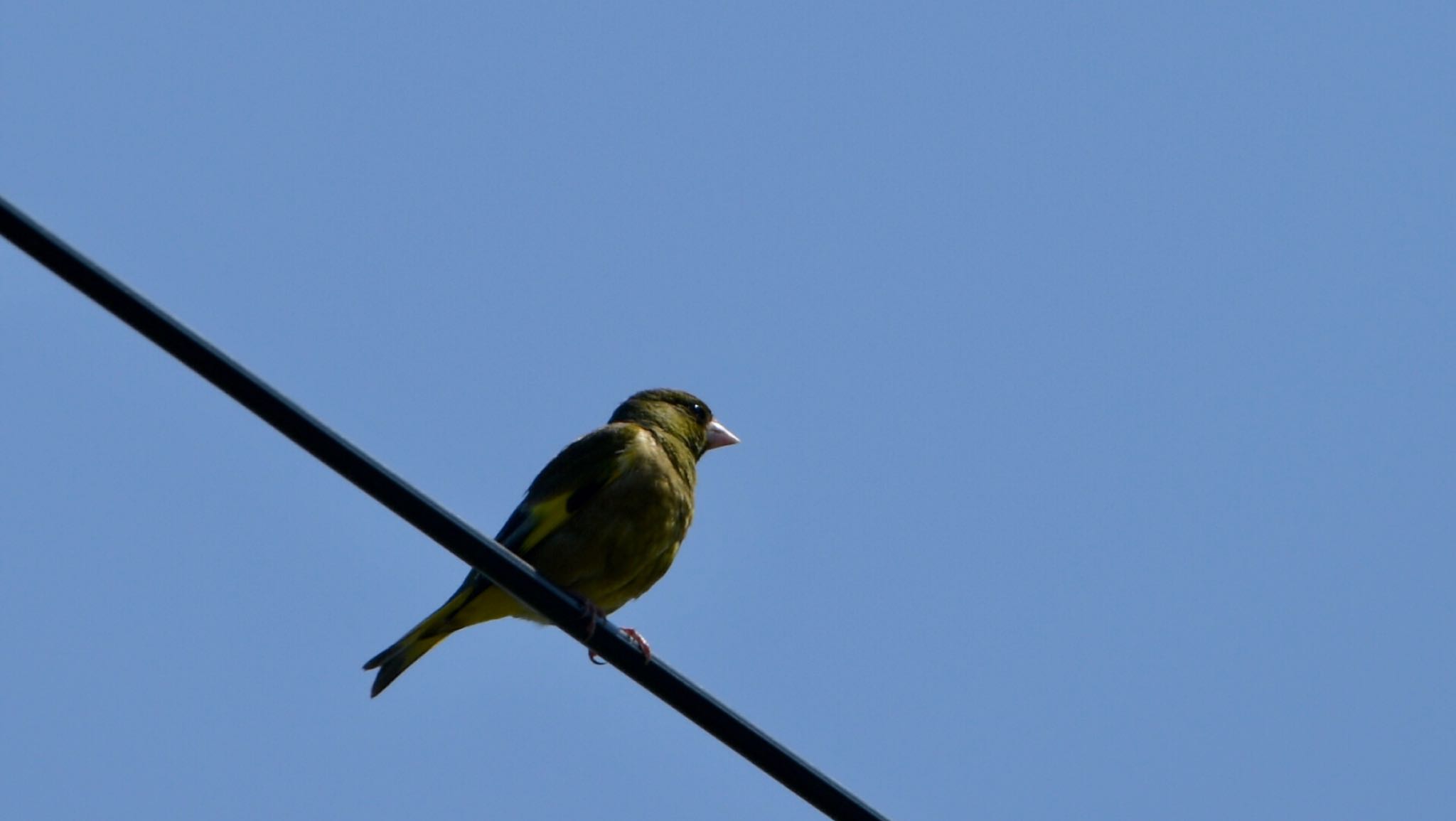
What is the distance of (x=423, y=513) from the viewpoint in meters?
3.72

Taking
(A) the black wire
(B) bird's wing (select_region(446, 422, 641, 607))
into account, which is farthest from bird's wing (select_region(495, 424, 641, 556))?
(A) the black wire

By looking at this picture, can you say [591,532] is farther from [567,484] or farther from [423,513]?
[423,513]

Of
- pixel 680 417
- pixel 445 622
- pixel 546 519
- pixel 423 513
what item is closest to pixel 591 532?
pixel 546 519

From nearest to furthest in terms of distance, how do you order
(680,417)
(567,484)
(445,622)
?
1. (445,622)
2. (567,484)
3. (680,417)

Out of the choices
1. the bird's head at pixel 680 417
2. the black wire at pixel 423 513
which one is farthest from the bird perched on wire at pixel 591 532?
the black wire at pixel 423 513

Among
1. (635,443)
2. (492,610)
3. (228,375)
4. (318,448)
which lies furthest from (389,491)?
(635,443)

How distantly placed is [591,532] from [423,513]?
327 centimetres

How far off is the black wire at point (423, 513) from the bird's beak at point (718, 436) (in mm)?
4176

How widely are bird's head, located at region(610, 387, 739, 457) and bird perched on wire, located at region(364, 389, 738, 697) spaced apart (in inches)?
30.3

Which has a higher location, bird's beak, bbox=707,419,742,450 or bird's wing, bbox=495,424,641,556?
bird's beak, bbox=707,419,742,450

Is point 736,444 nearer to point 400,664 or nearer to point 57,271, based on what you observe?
point 400,664

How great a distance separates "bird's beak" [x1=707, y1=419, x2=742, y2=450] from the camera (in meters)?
8.68

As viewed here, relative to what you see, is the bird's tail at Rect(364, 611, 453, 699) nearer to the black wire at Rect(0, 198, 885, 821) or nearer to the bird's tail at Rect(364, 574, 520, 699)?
the bird's tail at Rect(364, 574, 520, 699)

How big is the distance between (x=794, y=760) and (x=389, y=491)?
43.3 inches
